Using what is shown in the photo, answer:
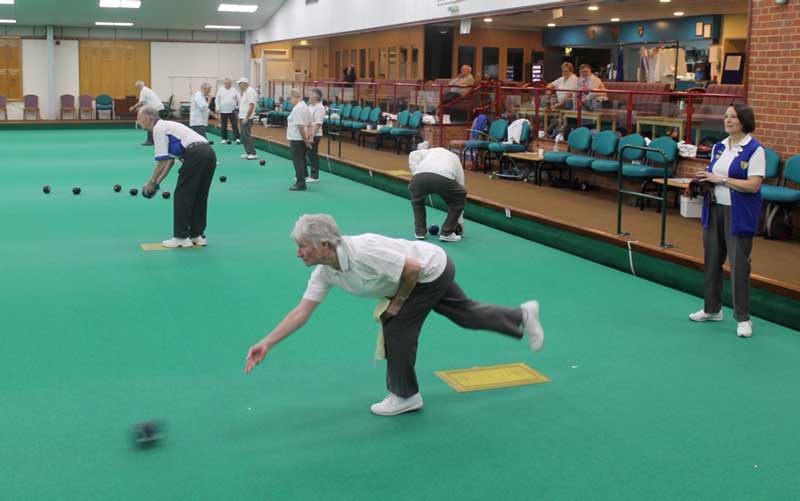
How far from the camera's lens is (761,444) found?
359 cm

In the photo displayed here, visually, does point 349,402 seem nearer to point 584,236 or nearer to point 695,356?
point 695,356

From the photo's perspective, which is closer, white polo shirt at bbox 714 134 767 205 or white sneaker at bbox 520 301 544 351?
white sneaker at bbox 520 301 544 351

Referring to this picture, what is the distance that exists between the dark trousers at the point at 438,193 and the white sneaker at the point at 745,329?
10.3 feet

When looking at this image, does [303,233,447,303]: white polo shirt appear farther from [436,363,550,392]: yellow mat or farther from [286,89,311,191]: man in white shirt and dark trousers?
[286,89,311,191]: man in white shirt and dark trousers

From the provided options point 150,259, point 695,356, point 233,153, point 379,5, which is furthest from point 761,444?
point 379,5

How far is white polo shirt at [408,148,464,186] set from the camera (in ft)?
25.0

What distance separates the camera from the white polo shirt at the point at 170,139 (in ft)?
23.2

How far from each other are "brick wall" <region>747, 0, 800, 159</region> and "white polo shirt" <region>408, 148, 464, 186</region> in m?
2.74

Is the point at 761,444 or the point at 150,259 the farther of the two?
the point at 150,259

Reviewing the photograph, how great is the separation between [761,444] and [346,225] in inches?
227

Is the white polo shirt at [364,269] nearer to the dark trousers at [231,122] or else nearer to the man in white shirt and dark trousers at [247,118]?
the man in white shirt and dark trousers at [247,118]

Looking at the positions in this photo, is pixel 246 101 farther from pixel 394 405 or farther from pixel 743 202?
pixel 394 405

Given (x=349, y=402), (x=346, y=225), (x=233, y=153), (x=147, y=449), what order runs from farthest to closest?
1. (x=233, y=153)
2. (x=346, y=225)
3. (x=349, y=402)
4. (x=147, y=449)

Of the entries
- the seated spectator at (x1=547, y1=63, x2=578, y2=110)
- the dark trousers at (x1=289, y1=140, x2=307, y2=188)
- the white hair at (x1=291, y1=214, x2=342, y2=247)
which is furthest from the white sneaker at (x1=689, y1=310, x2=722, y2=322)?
the dark trousers at (x1=289, y1=140, x2=307, y2=188)
